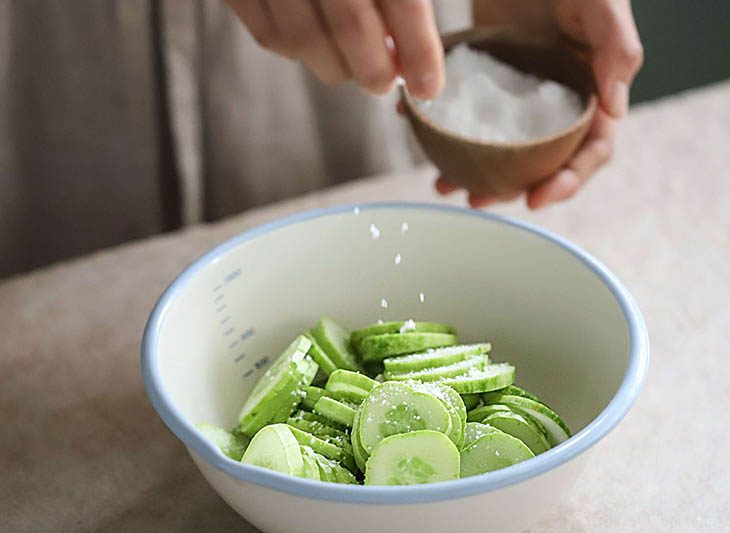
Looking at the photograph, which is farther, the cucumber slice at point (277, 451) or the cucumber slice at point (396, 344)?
the cucumber slice at point (396, 344)

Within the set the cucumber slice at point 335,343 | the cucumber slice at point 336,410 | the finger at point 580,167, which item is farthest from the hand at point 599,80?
the cucumber slice at point 336,410

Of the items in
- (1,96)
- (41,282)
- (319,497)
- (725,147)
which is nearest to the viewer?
(319,497)

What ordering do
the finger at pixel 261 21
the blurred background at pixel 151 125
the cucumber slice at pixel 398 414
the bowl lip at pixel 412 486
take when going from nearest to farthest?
the bowl lip at pixel 412 486 → the cucumber slice at pixel 398 414 → the finger at pixel 261 21 → the blurred background at pixel 151 125

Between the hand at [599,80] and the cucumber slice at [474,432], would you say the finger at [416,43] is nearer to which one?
the hand at [599,80]

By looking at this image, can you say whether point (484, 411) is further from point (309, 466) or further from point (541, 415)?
→ point (309, 466)

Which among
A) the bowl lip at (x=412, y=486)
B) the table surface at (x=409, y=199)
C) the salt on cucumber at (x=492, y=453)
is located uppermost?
the bowl lip at (x=412, y=486)

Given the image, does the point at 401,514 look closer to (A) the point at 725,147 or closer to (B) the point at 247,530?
(B) the point at 247,530

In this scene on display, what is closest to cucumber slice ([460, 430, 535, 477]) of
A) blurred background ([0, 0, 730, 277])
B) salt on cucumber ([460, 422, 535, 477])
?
salt on cucumber ([460, 422, 535, 477])

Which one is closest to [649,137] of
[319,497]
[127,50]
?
[127,50]
